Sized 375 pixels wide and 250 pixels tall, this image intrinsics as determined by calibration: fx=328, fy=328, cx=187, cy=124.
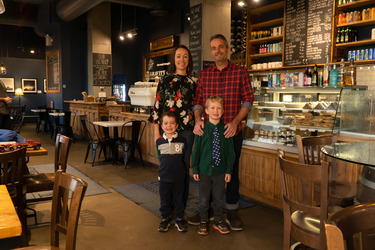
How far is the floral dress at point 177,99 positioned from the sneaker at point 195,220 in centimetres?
90

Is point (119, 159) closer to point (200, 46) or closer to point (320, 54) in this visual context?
point (200, 46)

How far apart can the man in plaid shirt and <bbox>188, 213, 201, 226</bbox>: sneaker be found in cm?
32

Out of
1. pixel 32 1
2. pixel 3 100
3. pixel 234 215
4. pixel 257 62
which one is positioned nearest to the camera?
pixel 234 215

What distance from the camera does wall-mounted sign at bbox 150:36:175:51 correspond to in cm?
969

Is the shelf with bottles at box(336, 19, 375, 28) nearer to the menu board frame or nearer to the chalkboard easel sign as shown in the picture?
the menu board frame

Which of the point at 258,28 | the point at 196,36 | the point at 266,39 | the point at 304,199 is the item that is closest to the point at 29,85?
the point at 258,28

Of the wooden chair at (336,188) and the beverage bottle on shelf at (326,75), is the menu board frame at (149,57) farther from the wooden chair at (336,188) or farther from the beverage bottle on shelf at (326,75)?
the wooden chair at (336,188)

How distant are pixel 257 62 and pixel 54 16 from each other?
7203mm

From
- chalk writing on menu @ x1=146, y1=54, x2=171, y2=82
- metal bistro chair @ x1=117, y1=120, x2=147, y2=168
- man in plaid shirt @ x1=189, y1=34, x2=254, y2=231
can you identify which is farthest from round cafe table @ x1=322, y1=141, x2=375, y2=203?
chalk writing on menu @ x1=146, y1=54, x2=171, y2=82

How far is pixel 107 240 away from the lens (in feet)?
9.70

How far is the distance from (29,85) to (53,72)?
164 inches

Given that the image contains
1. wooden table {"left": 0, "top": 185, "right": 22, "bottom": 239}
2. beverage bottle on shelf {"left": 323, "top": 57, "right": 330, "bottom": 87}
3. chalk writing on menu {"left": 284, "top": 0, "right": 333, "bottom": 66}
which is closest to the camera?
wooden table {"left": 0, "top": 185, "right": 22, "bottom": 239}

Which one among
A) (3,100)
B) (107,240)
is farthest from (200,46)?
(107,240)

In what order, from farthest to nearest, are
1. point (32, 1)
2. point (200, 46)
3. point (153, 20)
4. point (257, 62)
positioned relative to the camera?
point (32, 1) → point (153, 20) → point (257, 62) → point (200, 46)
